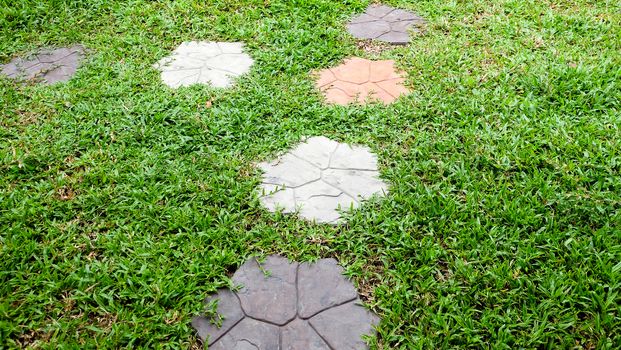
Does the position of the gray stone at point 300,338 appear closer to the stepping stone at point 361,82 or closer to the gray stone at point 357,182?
the gray stone at point 357,182

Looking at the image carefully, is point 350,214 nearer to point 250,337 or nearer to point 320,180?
point 320,180

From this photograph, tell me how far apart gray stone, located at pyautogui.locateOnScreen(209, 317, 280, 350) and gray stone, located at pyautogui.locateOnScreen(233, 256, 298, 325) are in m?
0.04

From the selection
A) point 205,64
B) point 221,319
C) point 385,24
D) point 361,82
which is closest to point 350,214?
point 221,319

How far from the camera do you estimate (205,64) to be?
3920mm

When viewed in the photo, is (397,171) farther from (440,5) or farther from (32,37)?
(32,37)

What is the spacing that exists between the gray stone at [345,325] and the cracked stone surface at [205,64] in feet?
6.74

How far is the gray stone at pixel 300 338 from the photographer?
2.12 meters

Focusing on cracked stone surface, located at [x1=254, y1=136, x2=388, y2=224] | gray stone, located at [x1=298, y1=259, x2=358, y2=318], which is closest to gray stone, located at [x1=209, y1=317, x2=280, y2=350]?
gray stone, located at [x1=298, y1=259, x2=358, y2=318]

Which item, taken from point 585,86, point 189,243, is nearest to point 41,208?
point 189,243

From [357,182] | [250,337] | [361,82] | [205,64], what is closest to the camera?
[250,337]

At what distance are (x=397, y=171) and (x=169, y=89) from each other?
5.90ft

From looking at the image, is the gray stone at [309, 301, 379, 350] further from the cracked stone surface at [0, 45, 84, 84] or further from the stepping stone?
the cracked stone surface at [0, 45, 84, 84]

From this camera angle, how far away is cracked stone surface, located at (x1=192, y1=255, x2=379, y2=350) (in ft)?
7.02

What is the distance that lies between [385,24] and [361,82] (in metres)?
1.00
